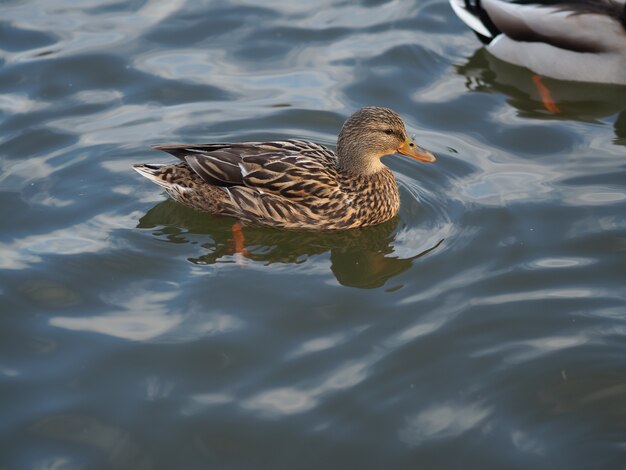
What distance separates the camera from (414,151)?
26.5ft

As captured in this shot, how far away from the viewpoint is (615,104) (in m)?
9.80

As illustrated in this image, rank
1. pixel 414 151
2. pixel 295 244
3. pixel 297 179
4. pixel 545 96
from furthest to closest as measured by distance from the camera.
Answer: pixel 545 96, pixel 414 151, pixel 297 179, pixel 295 244

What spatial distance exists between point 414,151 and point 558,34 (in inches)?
119

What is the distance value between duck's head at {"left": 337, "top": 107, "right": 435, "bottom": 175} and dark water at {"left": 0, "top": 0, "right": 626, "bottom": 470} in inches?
19.4

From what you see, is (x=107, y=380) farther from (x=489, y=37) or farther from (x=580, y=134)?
(x=489, y=37)

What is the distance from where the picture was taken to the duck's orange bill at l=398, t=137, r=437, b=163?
805 cm

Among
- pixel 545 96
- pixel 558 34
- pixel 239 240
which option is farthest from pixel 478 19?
pixel 239 240

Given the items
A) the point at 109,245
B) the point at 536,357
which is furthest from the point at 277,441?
the point at 109,245

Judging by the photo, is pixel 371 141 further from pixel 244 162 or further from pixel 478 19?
pixel 478 19

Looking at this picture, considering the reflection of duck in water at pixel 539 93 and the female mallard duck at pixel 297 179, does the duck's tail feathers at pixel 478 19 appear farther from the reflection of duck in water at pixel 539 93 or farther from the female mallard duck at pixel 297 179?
the female mallard duck at pixel 297 179

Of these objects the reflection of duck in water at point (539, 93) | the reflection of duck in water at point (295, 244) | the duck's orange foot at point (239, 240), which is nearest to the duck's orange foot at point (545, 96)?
the reflection of duck in water at point (539, 93)

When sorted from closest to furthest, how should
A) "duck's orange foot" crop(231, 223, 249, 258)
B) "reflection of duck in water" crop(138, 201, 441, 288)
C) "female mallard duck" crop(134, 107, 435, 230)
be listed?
1. "reflection of duck in water" crop(138, 201, 441, 288)
2. "duck's orange foot" crop(231, 223, 249, 258)
3. "female mallard duck" crop(134, 107, 435, 230)

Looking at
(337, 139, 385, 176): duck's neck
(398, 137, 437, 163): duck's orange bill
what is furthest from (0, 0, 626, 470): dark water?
(337, 139, 385, 176): duck's neck

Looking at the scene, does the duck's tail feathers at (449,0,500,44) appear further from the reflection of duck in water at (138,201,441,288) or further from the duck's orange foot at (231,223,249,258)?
the duck's orange foot at (231,223,249,258)
